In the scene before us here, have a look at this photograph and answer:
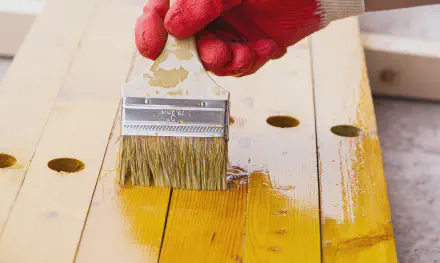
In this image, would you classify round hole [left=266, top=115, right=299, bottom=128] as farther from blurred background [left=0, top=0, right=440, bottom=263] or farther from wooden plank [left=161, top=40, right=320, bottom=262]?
blurred background [left=0, top=0, right=440, bottom=263]

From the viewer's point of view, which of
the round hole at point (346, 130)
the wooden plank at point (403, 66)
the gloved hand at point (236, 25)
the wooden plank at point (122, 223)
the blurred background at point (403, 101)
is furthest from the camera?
the wooden plank at point (403, 66)

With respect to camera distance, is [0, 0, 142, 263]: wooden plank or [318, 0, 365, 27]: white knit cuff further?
[318, 0, 365, 27]: white knit cuff

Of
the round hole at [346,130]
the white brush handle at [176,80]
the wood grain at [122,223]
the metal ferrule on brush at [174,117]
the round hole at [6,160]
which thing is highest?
the round hole at [346,130]

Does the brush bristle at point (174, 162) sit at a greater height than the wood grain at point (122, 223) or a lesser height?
greater

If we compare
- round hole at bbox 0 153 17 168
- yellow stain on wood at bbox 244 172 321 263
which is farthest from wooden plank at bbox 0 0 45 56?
yellow stain on wood at bbox 244 172 321 263

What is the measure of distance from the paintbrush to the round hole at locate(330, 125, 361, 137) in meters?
0.50

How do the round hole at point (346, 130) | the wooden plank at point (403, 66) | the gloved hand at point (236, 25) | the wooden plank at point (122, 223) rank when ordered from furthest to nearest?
the wooden plank at point (403, 66) → the round hole at point (346, 130) → the gloved hand at point (236, 25) → the wooden plank at point (122, 223)

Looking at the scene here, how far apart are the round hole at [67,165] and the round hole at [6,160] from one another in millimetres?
101

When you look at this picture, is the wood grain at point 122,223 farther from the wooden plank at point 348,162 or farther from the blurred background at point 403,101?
the blurred background at point 403,101

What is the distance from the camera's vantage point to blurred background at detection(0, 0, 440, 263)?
269 centimetres

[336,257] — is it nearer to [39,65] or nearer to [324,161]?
[324,161]

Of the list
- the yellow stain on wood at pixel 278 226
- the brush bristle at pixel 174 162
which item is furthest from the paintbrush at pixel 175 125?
the yellow stain on wood at pixel 278 226

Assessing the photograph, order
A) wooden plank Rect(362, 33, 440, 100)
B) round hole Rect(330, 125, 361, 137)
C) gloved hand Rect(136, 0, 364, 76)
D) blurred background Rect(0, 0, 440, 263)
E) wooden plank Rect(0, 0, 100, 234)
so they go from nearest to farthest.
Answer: gloved hand Rect(136, 0, 364, 76) < wooden plank Rect(0, 0, 100, 234) < round hole Rect(330, 125, 361, 137) < blurred background Rect(0, 0, 440, 263) < wooden plank Rect(362, 33, 440, 100)

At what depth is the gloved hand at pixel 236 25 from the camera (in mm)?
1852
